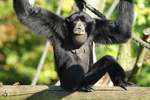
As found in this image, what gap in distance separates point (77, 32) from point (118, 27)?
33.7 inches

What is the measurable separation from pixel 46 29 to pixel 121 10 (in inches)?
56.7

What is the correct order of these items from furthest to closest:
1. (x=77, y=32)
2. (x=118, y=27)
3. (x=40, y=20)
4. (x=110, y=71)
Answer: (x=118, y=27) → (x=40, y=20) → (x=77, y=32) → (x=110, y=71)

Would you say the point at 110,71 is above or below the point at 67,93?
above

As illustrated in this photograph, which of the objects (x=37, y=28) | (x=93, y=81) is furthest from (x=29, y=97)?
(x=37, y=28)

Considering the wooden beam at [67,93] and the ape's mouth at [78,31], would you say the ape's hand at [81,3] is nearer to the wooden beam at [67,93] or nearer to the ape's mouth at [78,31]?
the ape's mouth at [78,31]

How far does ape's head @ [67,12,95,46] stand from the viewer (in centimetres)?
757

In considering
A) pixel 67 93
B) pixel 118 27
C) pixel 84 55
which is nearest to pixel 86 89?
pixel 67 93

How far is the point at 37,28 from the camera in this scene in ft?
25.3

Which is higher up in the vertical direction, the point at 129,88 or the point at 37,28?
the point at 37,28

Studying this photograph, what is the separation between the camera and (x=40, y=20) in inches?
303

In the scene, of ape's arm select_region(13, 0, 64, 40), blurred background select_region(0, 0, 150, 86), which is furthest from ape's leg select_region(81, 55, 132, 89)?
blurred background select_region(0, 0, 150, 86)

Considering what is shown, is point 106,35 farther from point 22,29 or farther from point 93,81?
point 22,29

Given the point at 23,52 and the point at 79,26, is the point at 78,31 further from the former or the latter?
the point at 23,52

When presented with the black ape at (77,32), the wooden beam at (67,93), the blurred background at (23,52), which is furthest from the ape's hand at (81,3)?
the blurred background at (23,52)
